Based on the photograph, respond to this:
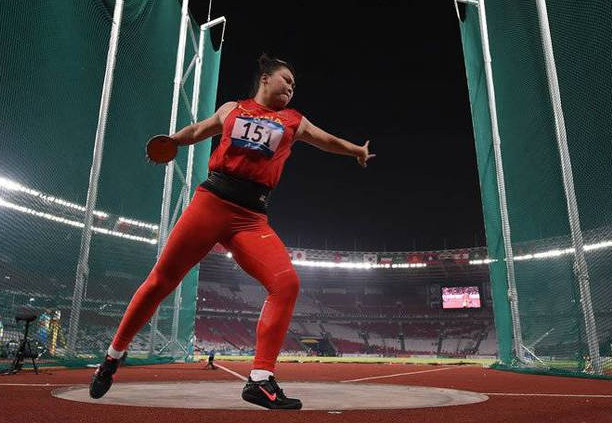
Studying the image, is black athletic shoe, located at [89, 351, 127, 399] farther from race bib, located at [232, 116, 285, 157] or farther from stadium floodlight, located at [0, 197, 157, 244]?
stadium floodlight, located at [0, 197, 157, 244]

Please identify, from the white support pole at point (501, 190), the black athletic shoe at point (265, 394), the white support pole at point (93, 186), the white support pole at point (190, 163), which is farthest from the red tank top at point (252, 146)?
the white support pole at point (190, 163)

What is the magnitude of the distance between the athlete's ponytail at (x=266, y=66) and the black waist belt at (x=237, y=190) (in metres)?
0.61

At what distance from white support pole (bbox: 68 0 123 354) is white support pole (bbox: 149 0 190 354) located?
2.03 meters

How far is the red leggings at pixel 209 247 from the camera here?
2.07m

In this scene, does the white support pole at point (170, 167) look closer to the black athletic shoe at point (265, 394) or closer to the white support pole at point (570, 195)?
the white support pole at point (570, 195)

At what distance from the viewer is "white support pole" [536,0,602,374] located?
531 cm

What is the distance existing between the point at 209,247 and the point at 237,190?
0.31 meters

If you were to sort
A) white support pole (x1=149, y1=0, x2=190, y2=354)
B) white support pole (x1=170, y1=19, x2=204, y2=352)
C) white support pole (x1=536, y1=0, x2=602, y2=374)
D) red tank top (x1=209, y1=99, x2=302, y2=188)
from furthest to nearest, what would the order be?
white support pole (x1=170, y1=19, x2=204, y2=352) < white support pole (x1=149, y1=0, x2=190, y2=354) < white support pole (x1=536, y1=0, x2=602, y2=374) < red tank top (x1=209, y1=99, x2=302, y2=188)

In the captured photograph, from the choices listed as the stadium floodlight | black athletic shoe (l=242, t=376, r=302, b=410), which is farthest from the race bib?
the stadium floodlight

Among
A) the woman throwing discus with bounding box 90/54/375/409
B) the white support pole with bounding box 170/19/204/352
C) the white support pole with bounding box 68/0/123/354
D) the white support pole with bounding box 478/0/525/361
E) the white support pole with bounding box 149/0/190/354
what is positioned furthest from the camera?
the white support pole with bounding box 170/19/204/352

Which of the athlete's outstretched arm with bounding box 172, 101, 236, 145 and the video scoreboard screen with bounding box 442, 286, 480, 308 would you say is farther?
the video scoreboard screen with bounding box 442, 286, 480, 308

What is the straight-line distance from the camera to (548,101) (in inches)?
241

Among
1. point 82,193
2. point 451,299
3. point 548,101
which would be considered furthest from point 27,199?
point 451,299

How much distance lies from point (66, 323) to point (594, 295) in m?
6.53
